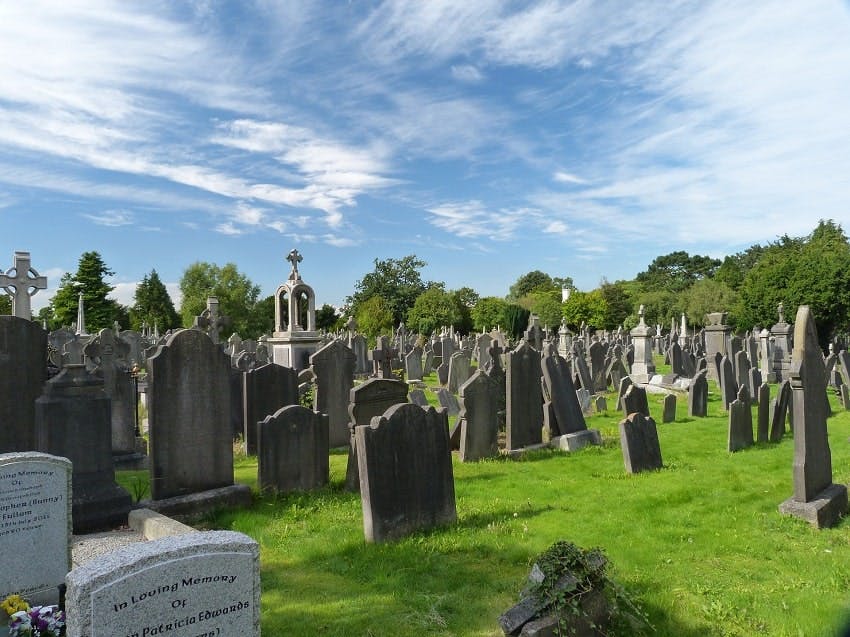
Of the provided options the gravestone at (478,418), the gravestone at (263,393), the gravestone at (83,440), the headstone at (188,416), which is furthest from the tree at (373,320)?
the gravestone at (83,440)

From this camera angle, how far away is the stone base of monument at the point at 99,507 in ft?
20.3

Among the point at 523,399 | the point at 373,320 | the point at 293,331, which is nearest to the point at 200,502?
the point at 523,399

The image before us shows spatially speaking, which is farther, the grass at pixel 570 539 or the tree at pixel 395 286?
the tree at pixel 395 286

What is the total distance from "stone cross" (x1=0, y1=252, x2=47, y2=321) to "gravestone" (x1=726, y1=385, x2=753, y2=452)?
18212 mm

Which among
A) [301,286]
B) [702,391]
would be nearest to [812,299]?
[702,391]

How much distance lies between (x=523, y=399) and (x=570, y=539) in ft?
14.7

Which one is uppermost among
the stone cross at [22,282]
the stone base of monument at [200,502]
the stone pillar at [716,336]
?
the stone cross at [22,282]

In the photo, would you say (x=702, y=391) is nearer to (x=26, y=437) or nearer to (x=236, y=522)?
(x=236, y=522)

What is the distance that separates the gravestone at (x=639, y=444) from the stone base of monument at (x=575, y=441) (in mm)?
1703

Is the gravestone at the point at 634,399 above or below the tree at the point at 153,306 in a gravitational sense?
below

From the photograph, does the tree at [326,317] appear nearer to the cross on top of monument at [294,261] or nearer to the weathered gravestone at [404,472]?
the cross on top of monument at [294,261]

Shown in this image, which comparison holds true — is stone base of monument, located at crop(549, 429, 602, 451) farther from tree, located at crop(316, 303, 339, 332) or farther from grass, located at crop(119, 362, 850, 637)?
tree, located at crop(316, 303, 339, 332)

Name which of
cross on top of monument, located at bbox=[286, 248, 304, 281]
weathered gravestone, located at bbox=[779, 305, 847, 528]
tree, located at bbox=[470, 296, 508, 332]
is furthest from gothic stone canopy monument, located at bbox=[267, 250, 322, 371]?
tree, located at bbox=[470, 296, 508, 332]

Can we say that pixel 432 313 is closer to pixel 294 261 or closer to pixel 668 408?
pixel 294 261
